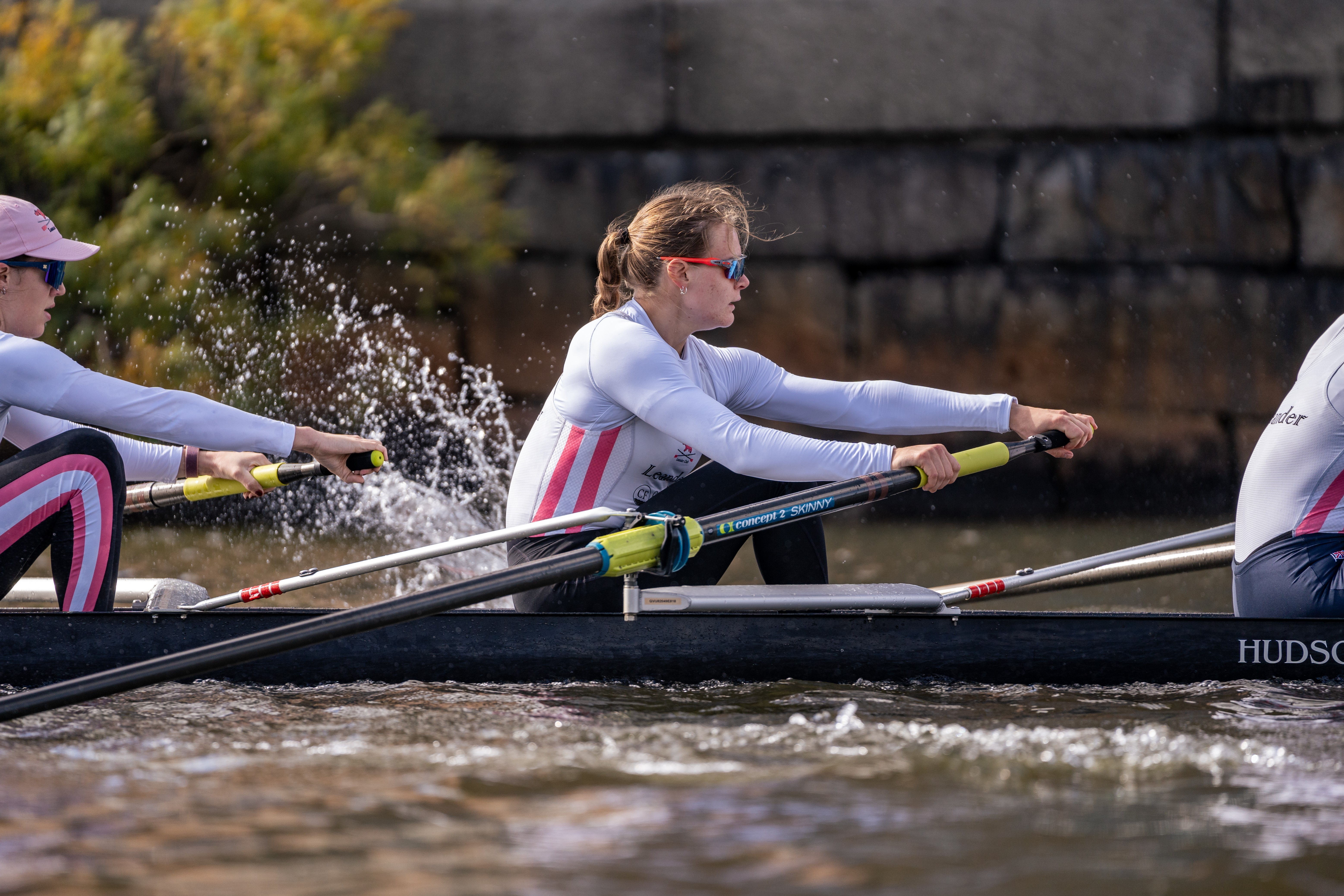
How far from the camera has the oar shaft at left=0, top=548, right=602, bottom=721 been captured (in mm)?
2363

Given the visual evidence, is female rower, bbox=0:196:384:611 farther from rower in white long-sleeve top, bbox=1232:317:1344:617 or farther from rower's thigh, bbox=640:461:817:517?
rower in white long-sleeve top, bbox=1232:317:1344:617

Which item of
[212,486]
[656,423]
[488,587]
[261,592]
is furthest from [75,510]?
[656,423]

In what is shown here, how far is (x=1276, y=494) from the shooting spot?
272 cm

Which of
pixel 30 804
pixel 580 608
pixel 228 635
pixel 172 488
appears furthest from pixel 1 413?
pixel 580 608

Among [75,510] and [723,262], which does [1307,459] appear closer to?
[723,262]

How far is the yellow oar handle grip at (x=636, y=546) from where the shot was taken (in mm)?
2555

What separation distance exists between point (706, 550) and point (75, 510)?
123 cm

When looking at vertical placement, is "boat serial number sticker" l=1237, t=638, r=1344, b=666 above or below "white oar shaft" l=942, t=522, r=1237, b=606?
below

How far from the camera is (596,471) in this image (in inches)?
113

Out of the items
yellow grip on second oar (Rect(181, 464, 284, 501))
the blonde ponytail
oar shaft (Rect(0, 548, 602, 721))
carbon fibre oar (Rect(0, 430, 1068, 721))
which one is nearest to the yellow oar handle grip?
carbon fibre oar (Rect(0, 430, 1068, 721))

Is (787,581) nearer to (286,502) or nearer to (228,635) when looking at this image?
(228,635)

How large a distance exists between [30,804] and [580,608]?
1.11m

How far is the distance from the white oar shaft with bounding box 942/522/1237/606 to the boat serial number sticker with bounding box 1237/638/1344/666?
0.49m

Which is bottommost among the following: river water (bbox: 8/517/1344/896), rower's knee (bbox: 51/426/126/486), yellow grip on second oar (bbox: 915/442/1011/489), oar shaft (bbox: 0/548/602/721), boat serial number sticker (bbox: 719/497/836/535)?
river water (bbox: 8/517/1344/896)
